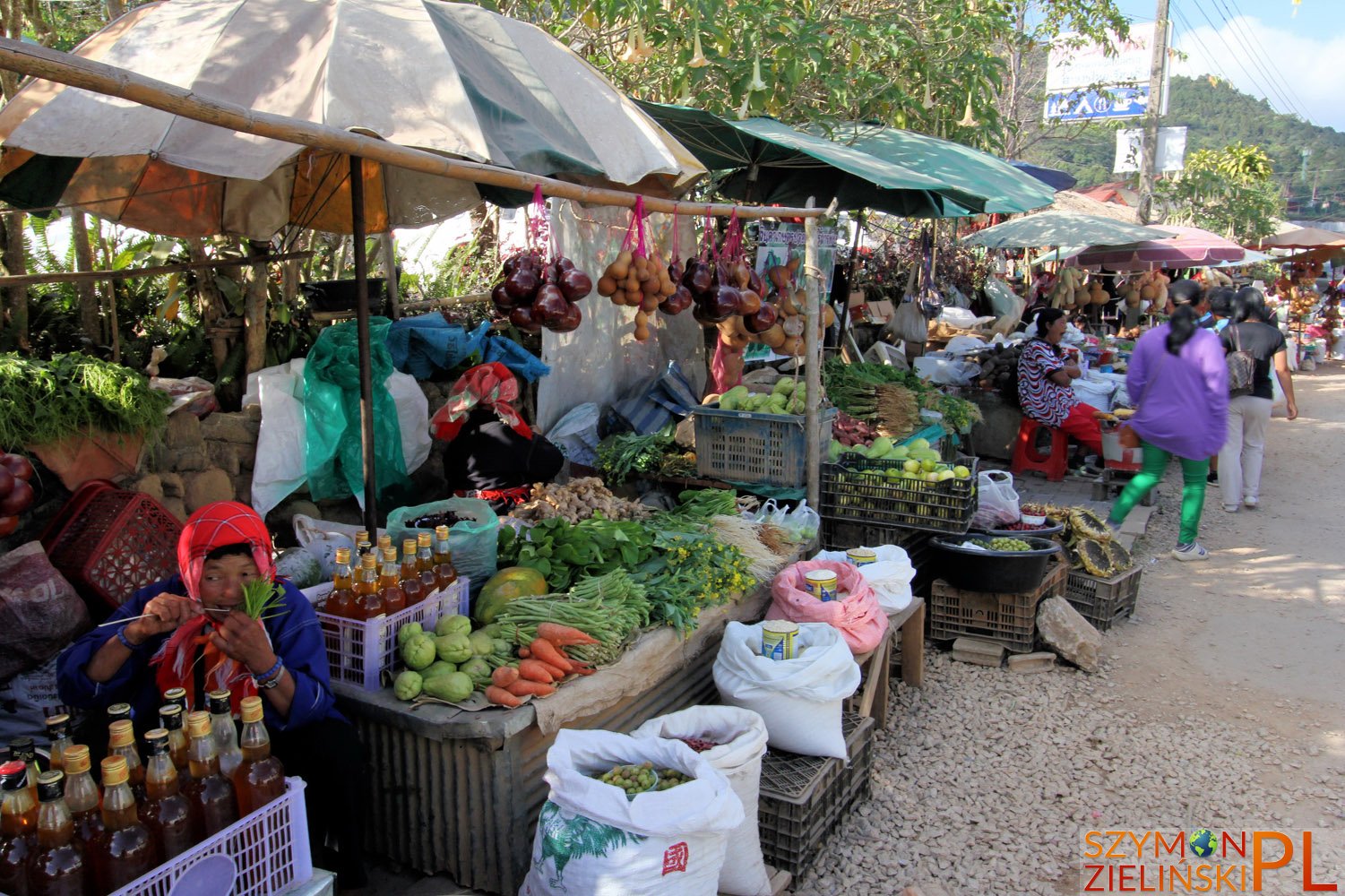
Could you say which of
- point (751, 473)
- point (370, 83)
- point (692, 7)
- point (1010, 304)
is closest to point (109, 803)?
point (370, 83)

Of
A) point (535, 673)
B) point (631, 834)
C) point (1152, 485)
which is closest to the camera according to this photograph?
point (631, 834)

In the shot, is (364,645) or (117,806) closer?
(117,806)

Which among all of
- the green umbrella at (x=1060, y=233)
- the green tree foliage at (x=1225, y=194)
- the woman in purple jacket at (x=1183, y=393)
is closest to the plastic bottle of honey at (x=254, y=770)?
the woman in purple jacket at (x=1183, y=393)

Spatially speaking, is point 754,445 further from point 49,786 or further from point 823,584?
point 49,786

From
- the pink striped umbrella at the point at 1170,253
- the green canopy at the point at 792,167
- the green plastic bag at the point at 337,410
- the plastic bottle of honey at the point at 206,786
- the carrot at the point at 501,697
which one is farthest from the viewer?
the pink striped umbrella at the point at 1170,253

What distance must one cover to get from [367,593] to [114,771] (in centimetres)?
123

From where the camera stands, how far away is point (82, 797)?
6.29 ft

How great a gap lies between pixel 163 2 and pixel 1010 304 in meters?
12.8

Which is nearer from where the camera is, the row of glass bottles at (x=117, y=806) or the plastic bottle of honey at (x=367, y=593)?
the row of glass bottles at (x=117, y=806)

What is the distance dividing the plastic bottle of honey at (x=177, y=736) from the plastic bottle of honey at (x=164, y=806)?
0.08 meters

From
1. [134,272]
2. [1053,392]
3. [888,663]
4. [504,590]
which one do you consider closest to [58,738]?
[504,590]

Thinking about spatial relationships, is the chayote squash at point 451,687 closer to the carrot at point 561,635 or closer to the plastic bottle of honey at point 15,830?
the carrot at point 561,635

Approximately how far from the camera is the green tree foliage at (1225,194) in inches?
1211

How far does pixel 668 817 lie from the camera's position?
2439mm
